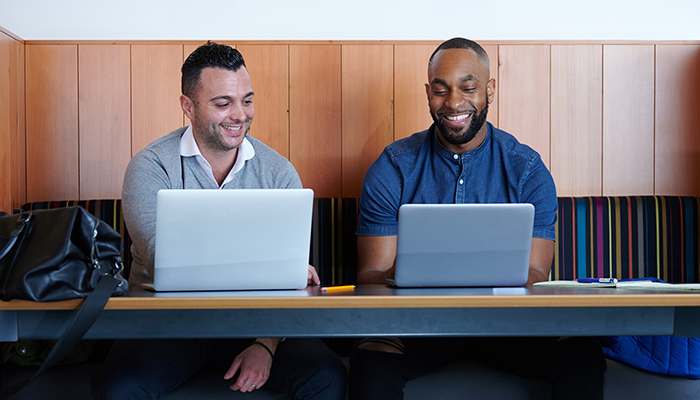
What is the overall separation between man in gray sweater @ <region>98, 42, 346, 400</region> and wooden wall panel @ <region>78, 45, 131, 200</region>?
21.6 inches

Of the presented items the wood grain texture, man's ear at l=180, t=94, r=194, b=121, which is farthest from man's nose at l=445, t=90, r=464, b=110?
man's ear at l=180, t=94, r=194, b=121

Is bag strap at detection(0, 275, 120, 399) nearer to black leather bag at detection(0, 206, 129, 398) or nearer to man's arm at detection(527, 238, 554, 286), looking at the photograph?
black leather bag at detection(0, 206, 129, 398)

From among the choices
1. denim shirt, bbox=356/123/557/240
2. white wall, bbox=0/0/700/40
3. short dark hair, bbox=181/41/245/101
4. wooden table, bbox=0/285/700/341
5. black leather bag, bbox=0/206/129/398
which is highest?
white wall, bbox=0/0/700/40

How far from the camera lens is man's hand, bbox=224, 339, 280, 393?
4.15ft

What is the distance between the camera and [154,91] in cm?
206

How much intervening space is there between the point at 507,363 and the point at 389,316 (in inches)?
25.3

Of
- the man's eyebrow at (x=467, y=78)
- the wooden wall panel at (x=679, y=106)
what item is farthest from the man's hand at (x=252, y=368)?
the wooden wall panel at (x=679, y=106)

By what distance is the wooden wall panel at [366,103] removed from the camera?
2080mm

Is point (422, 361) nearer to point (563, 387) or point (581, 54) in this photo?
point (563, 387)

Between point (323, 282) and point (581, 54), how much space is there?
4.42 feet

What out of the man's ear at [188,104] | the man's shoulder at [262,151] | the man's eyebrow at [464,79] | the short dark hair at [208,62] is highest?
the short dark hair at [208,62]

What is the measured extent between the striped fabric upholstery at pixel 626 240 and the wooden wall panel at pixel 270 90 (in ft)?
3.57

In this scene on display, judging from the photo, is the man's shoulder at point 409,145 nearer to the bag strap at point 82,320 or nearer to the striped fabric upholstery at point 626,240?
the striped fabric upholstery at point 626,240

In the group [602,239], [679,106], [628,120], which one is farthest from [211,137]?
[679,106]
